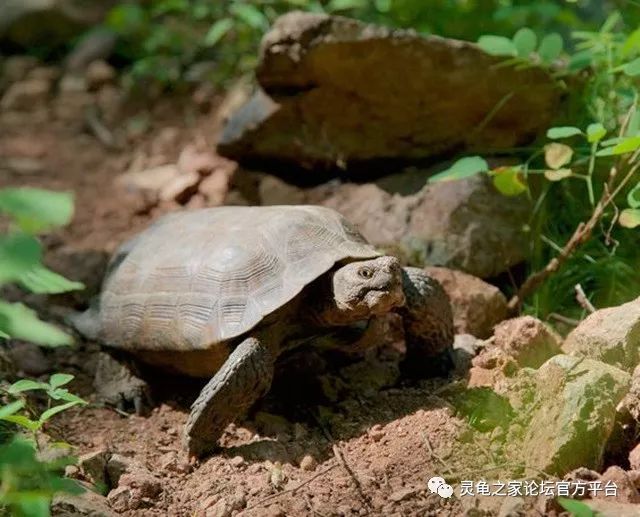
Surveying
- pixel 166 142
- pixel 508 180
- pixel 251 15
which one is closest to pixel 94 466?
pixel 508 180

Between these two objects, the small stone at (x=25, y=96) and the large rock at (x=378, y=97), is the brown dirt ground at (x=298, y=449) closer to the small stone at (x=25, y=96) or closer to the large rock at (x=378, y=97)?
the large rock at (x=378, y=97)

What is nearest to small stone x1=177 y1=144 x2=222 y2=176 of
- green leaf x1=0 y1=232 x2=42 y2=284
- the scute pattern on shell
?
the scute pattern on shell

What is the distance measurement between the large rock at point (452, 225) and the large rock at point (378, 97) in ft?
1.08

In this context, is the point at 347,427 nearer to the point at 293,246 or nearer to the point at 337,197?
the point at 293,246

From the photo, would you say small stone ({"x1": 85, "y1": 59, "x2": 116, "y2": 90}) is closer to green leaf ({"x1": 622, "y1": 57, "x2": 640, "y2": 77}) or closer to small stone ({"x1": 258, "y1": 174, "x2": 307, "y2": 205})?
small stone ({"x1": 258, "y1": 174, "x2": 307, "y2": 205})

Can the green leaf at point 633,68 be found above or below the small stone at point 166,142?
above

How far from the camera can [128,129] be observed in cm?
621

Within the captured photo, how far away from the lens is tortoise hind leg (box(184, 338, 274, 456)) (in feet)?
9.76

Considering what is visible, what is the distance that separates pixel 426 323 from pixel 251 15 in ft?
9.64

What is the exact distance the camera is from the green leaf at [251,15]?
5418 mm

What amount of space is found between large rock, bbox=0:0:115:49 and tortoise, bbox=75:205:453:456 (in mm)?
4540

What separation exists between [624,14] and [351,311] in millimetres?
3279

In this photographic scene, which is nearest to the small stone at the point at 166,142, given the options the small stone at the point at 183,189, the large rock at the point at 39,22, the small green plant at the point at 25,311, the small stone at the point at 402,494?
the small stone at the point at 183,189

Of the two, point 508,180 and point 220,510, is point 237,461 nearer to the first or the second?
point 220,510
